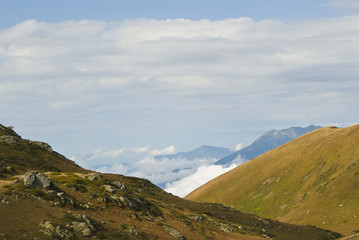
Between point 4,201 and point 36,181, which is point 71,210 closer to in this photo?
point 36,181

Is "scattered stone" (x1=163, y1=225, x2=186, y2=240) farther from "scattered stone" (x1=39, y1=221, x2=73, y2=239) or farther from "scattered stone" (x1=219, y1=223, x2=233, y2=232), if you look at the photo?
"scattered stone" (x1=219, y1=223, x2=233, y2=232)

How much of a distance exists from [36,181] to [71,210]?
323 inches

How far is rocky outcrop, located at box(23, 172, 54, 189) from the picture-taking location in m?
60.0

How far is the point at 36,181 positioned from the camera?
60781mm

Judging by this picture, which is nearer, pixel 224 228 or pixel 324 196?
pixel 224 228

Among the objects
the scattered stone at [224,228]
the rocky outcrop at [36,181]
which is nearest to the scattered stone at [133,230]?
the rocky outcrop at [36,181]

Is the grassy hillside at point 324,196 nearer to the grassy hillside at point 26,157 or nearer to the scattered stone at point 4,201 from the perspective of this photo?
the grassy hillside at point 26,157

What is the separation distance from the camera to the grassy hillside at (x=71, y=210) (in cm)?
4934

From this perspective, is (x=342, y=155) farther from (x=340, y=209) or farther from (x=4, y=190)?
(x=4, y=190)

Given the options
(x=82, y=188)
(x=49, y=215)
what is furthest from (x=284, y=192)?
(x=49, y=215)

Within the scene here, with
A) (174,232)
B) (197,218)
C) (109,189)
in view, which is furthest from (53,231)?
(197,218)

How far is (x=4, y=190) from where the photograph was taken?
5609cm

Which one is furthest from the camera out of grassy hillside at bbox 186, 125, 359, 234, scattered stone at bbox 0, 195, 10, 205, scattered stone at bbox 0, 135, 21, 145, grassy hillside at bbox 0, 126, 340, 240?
grassy hillside at bbox 186, 125, 359, 234

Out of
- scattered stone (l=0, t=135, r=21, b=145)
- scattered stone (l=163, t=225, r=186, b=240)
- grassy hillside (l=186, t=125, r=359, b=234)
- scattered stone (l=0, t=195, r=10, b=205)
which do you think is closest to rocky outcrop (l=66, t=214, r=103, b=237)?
scattered stone (l=0, t=195, r=10, b=205)
